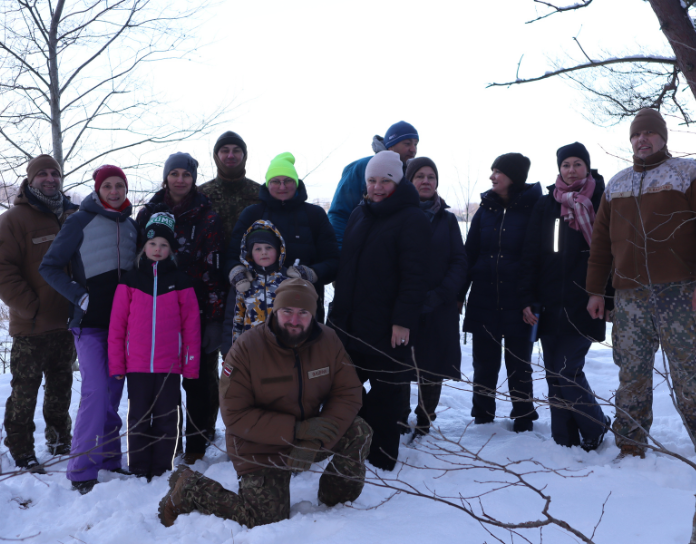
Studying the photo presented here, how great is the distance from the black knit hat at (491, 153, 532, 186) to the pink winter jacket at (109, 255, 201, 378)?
2.44m

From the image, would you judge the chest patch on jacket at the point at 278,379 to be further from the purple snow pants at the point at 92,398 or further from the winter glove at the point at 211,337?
the purple snow pants at the point at 92,398

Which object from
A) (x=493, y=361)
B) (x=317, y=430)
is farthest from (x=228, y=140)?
(x=493, y=361)

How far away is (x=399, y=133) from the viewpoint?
4109mm

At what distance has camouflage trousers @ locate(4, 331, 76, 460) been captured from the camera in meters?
3.47

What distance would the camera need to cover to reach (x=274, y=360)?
109 inches

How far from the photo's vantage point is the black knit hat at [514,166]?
12.6ft

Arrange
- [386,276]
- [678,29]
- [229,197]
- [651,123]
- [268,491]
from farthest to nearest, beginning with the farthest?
[229,197], [386,276], [651,123], [678,29], [268,491]

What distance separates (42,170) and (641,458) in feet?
14.6

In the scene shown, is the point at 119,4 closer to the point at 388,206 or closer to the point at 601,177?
the point at 388,206

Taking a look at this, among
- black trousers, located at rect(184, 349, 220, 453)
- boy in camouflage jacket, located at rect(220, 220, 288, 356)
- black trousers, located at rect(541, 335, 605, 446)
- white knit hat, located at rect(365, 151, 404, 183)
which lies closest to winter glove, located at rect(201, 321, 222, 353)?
black trousers, located at rect(184, 349, 220, 453)

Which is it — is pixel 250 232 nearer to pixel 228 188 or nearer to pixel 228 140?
pixel 228 188

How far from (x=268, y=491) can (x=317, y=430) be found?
0.39 meters

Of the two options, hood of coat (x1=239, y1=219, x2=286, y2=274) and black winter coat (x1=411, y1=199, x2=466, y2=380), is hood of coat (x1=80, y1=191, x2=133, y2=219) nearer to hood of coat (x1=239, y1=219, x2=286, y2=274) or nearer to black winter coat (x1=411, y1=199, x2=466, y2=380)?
hood of coat (x1=239, y1=219, x2=286, y2=274)

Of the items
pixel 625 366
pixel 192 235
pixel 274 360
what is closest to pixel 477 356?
pixel 625 366
